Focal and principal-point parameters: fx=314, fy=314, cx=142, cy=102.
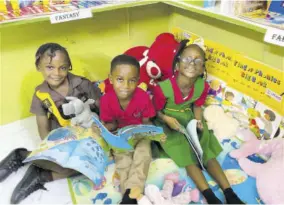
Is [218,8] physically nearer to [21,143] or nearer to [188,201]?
[188,201]

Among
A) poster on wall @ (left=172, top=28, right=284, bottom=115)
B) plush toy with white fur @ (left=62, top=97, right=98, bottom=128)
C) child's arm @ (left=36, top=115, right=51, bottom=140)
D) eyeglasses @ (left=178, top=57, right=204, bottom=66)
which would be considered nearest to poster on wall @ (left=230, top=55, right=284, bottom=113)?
poster on wall @ (left=172, top=28, right=284, bottom=115)

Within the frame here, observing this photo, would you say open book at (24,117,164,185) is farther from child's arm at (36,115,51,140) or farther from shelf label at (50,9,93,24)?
shelf label at (50,9,93,24)

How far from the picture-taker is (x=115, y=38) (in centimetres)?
179

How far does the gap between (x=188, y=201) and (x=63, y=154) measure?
0.48m

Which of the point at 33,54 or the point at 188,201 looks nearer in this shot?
the point at 188,201

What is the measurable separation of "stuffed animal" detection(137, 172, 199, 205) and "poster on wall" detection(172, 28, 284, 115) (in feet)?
1.82

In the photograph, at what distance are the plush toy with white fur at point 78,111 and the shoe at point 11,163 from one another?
24 centimetres

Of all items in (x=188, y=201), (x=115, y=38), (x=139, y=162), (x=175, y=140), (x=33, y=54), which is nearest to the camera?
(x=188, y=201)

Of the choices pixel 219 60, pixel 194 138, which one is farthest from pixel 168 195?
pixel 219 60

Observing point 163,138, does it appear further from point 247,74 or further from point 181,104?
point 247,74

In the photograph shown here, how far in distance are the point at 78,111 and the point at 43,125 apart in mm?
166

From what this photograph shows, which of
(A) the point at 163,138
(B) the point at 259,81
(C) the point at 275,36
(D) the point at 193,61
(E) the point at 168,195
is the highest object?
(C) the point at 275,36

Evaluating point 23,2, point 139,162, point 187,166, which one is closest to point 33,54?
Answer: point 23,2

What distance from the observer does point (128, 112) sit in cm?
130
